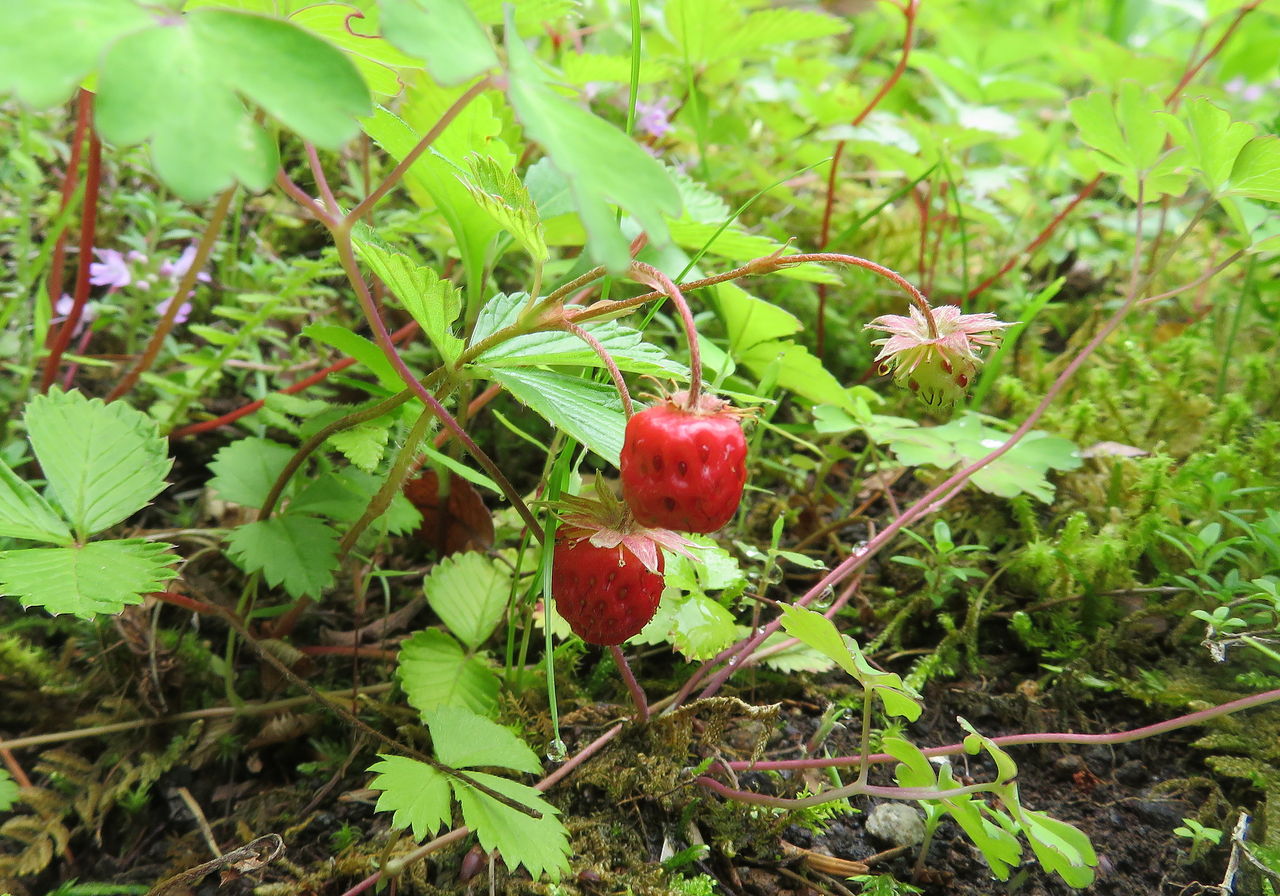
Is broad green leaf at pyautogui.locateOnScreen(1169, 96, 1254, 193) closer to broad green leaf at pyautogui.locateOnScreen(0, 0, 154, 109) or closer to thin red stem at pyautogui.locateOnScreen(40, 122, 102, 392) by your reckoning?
broad green leaf at pyautogui.locateOnScreen(0, 0, 154, 109)

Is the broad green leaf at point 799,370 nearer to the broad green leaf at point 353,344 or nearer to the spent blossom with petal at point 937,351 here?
the spent blossom with petal at point 937,351

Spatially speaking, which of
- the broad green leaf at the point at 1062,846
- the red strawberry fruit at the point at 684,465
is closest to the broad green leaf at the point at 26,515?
the red strawberry fruit at the point at 684,465

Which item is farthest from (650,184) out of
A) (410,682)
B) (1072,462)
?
(1072,462)

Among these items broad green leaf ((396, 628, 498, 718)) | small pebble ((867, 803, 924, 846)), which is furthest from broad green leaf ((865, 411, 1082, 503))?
broad green leaf ((396, 628, 498, 718))

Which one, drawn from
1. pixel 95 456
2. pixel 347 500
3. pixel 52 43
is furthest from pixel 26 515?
pixel 52 43

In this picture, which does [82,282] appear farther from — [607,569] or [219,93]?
[607,569]

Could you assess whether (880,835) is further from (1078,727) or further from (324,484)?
(324,484)
